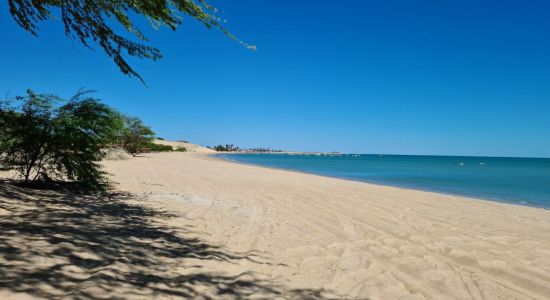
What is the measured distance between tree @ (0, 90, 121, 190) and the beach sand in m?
1.53

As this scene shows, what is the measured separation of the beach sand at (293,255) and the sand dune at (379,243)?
2 cm

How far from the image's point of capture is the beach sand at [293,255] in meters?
3.75

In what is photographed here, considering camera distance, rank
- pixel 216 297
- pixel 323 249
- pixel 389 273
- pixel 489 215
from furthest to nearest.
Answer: pixel 489 215 → pixel 323 249 → pixel 389 273 → pixel 216 297

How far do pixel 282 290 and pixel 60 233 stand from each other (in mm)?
3323

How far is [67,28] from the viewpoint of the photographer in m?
6.30

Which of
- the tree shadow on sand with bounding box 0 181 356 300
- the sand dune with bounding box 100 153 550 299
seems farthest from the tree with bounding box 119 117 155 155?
the tree shadow on sand with bounding box 0 181 356 300

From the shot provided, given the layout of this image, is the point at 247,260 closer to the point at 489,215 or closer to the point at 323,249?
the point at 323,249

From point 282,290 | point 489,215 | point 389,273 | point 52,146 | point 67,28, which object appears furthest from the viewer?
point 489,215

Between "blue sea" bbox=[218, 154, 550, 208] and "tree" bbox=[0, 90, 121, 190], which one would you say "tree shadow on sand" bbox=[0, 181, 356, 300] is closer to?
"tree" bbox=[0, 90, 121, 190]

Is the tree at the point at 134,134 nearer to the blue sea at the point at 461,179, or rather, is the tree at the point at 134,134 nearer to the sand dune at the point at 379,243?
the blue sea at the point at 461,179

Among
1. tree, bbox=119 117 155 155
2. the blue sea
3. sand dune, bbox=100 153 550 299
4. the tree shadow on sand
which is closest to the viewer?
the tree shadow on sand

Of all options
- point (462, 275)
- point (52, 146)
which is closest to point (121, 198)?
point (52, 146)

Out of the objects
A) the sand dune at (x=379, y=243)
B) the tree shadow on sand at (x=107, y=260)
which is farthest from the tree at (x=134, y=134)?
the tree shadow on sand at (x=107, y=260)

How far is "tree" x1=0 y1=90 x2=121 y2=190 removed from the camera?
8344 millimetres
